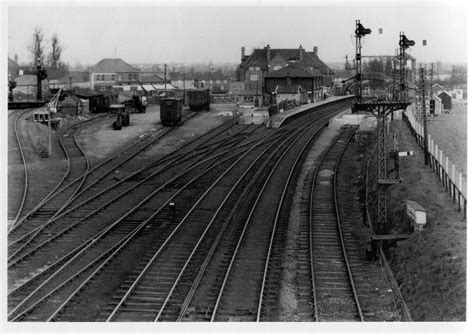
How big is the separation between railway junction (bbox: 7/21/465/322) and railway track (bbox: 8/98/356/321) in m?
0.06

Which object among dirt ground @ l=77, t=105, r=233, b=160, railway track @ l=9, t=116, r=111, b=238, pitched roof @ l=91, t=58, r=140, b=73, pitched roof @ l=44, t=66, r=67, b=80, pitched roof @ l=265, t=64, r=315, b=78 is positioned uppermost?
pitched roof @ l=91, t=58, r=140, b=73

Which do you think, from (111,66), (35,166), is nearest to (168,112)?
(35,166)

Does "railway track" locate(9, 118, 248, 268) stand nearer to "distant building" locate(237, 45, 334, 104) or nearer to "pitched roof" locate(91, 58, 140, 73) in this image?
"distant building" locate(237, 45, 334, 104)

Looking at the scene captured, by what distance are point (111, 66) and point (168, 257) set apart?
94.0m

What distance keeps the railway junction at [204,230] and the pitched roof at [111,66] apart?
232 feet

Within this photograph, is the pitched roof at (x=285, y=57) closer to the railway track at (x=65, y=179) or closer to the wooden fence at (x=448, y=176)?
the railway track at (x=65, y=179)

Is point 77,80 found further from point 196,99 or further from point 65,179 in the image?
point 65,179

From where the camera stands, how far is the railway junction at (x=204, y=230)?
15.5 metres

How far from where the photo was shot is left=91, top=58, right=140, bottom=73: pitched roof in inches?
4242

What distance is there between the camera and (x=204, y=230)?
70.8 ft

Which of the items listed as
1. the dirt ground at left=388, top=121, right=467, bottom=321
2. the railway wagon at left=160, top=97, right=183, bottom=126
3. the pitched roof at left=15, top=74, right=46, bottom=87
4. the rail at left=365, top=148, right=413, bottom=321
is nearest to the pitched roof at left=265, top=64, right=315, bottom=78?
the railway wagon at left=160, top=97, right=183, bottom=126

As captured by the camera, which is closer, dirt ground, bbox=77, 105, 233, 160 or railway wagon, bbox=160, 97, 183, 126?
dirt ground, bbox=77, 105, 233, 160

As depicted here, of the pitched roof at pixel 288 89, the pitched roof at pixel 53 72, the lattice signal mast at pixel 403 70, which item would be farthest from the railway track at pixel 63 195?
the pitched roof at pixel 53 72

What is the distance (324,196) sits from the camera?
26953mm
